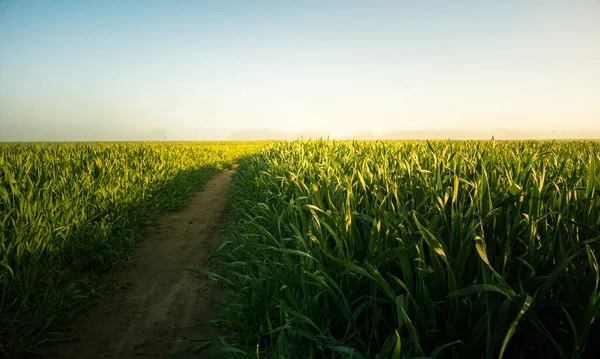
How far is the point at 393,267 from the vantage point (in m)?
2.11

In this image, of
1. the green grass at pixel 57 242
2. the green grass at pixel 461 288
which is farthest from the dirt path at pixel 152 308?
the green grass at pixel 461 288

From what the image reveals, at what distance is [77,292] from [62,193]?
2.25 m

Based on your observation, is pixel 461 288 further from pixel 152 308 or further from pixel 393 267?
pixel 152 308

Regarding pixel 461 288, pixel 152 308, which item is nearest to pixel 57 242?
pixel 152 308

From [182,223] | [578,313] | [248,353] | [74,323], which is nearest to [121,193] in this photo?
[182,223]

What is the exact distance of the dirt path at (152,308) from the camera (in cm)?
281

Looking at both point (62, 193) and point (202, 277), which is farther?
point (62, 193)

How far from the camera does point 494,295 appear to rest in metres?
1.49

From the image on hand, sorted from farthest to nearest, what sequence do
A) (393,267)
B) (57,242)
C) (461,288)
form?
(57,242)
(393,267)
(461,288)

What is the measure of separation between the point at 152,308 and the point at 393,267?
104 inches

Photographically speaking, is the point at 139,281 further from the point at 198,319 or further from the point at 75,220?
the point at 198,319

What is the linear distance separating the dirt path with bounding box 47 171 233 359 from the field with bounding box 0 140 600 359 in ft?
0.91

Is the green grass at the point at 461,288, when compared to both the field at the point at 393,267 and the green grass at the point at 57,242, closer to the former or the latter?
the field at the point at 393,267

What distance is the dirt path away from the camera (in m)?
2.81
